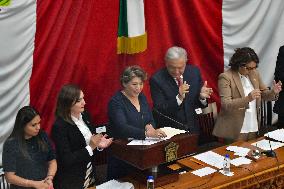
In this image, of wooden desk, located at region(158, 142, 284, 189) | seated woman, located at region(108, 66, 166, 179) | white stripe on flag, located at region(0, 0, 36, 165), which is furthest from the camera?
white stripe on flag, located at region(0, 0, 36, 165)

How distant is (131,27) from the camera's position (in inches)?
184

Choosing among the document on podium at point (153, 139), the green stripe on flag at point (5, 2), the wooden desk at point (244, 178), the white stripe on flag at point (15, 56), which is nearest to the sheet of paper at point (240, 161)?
the wooden desk at point (244, 178)

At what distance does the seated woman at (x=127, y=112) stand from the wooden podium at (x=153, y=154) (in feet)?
0.71

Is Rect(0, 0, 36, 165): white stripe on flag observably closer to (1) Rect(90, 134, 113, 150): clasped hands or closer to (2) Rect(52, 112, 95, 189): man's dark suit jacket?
(2) Rect(52, 112, 95, 189): man's dark suit jacket

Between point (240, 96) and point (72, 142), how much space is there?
177 cm

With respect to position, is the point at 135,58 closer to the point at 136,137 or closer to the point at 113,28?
the point at 113,28

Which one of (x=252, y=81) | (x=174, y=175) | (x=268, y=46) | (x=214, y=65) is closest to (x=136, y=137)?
(x=174, y=175)

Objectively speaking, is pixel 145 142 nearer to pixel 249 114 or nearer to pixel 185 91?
pixel 185 91

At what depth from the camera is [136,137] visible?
12.0 feet

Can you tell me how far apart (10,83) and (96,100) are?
95 cm

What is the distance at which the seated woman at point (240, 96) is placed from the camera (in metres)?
4.46

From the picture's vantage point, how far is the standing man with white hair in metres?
4.31

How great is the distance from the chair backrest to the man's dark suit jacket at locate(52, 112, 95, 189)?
7.06ft

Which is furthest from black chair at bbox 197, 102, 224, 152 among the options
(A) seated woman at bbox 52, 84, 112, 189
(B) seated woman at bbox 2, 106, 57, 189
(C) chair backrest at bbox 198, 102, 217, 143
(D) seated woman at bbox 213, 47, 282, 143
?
(B) seated woman at bbox 2, 106, 57, 189
